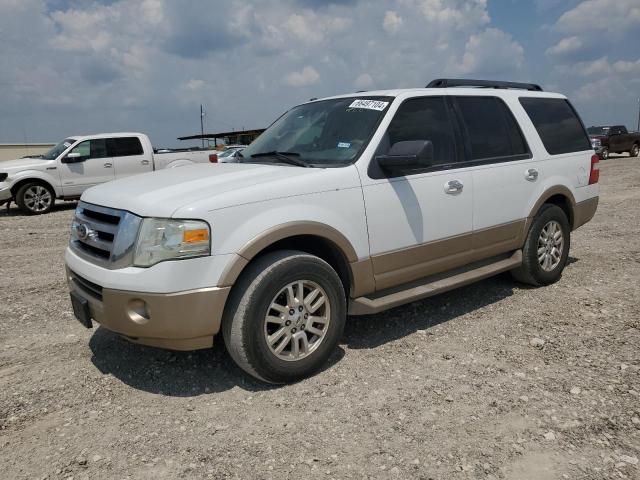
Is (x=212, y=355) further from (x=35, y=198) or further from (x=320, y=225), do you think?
(x=35, y=198)

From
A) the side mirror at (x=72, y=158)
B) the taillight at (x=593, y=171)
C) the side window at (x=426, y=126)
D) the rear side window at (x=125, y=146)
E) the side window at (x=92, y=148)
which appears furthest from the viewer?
the rear side window at (x=125, y=146)

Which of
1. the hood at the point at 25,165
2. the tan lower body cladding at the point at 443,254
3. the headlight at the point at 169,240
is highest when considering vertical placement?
the hood at the point at 25,165

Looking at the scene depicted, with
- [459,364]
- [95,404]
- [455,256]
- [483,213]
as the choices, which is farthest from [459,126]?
[95,404]

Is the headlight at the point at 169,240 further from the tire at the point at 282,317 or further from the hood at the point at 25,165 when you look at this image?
the hood at the point at 25,165

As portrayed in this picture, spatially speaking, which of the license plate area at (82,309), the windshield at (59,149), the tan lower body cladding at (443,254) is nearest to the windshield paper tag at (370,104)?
the tan lower body cladding at (443,254)

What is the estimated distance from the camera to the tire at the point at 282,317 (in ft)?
10.3

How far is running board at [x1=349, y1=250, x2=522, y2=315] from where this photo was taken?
371 cm

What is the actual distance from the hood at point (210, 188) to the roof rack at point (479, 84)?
165cm

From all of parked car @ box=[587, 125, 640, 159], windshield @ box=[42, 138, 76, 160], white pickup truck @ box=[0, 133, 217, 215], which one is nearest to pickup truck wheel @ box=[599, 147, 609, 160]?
parked car @ box=[587, 125, 640, 159]

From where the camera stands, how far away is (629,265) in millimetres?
6004

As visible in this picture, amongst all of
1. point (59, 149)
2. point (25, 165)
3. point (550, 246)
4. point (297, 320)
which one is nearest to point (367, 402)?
point (297, 320)

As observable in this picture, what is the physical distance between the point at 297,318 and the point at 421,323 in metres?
1.54

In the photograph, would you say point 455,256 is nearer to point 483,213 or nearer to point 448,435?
point 483,213

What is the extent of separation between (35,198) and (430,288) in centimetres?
1121
